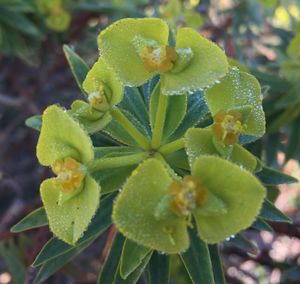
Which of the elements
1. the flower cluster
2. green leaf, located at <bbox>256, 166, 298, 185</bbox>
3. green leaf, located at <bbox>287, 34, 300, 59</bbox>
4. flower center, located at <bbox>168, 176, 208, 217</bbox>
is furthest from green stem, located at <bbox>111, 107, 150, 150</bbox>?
green leaf, located at <bbox>287, 34, 300, 59</bbox>

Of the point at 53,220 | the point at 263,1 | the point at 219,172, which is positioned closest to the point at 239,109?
the point at 219,172

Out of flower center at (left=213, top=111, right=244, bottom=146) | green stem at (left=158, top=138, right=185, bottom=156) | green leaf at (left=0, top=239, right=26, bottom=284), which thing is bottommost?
green leaf at (left=0, top=239, right=26, bottom=284)

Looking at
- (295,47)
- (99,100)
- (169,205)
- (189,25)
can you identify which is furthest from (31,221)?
(189,25)

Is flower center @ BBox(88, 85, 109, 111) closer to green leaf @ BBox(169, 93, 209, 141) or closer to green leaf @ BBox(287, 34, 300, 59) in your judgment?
green leaf @ BBox(169, 93, 209, 141)

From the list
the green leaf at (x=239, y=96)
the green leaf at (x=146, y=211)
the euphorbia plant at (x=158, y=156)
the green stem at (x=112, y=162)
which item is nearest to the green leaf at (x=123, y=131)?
the euphorbia plant at (x=158, y=156)

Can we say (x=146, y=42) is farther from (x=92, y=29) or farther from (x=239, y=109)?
(x=92, y=29)

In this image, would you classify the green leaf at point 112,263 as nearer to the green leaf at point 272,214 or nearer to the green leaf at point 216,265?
the green leaf at point 216,265
